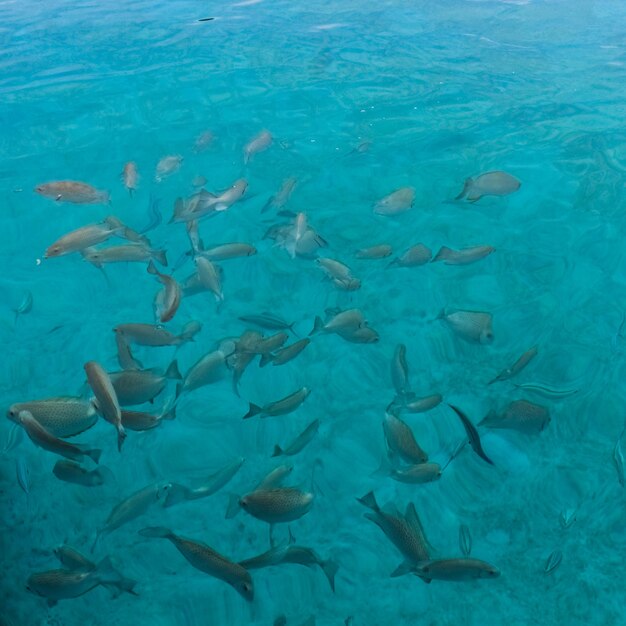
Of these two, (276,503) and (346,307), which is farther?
(346,307)

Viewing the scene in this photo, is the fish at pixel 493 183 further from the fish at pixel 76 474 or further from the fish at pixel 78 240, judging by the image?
the fish at pixel 76 474

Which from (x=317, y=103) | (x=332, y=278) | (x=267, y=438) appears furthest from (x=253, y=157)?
(x=267, y=438)

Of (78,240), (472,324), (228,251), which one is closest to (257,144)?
(228,251)

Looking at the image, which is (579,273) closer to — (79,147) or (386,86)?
(386,86)

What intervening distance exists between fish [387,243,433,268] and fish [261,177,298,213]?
3.64ft

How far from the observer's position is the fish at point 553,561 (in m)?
2.76

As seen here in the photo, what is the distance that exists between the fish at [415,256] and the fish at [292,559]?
2131 mm

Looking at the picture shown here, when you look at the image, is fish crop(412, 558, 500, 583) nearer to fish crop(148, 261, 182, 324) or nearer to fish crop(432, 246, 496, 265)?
fish crop(148, 261, 182, 324)

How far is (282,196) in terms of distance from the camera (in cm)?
470

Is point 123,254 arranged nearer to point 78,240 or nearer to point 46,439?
point 78,240

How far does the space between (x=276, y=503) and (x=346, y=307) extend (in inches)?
79.2

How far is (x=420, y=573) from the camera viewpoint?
2.35m

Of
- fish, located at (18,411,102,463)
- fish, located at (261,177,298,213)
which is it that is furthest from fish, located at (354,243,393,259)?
fish, located at (18,411,102,463)

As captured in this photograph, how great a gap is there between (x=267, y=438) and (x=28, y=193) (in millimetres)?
3699
